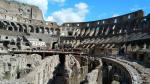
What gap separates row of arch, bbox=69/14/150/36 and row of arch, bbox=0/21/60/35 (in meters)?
7.73

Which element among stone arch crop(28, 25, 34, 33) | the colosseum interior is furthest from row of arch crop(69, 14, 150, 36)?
stone arch crop(28, 25, 34, 33)

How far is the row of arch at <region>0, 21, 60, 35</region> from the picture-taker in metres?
72.3

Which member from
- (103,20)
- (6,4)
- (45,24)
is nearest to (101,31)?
(103,20)

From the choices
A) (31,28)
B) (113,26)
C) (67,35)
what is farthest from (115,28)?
(31,28)

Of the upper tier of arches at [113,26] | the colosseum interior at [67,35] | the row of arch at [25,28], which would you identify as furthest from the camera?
the row of arch at [25,28]

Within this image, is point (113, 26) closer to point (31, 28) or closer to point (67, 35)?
point (67, 35)

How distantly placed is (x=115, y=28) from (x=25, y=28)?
26970 mm

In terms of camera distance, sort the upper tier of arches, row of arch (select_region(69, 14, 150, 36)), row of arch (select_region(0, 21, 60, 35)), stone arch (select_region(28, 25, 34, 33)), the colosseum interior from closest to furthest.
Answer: the colosseum interior → row of arch (select_region(69, 14, 150, 36)) → the upper tier of arches → row of arch (select_region(0, 21, 60, 35)) → stone arch (select_region(28, 25, 34, 33))

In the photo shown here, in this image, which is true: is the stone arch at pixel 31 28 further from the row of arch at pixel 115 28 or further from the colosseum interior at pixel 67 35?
the row of arch at pixel 115 28

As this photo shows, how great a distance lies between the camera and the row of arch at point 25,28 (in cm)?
7231

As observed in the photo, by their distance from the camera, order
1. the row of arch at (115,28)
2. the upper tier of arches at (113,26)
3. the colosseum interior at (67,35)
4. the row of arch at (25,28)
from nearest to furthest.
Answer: the colosseum interior at (67,35)
the row of arch at (115,28)
the upper tier of arches at (113,26)
the row of arch at (25,28)

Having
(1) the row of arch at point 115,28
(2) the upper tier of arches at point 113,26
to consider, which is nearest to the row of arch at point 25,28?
(2) the upper tier of arches at point 113,26

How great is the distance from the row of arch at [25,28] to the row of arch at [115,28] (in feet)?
25.4

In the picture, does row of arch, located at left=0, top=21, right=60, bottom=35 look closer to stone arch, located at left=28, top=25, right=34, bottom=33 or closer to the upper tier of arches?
stone arch, located at left=28, top=25, right=34, bottom=33
